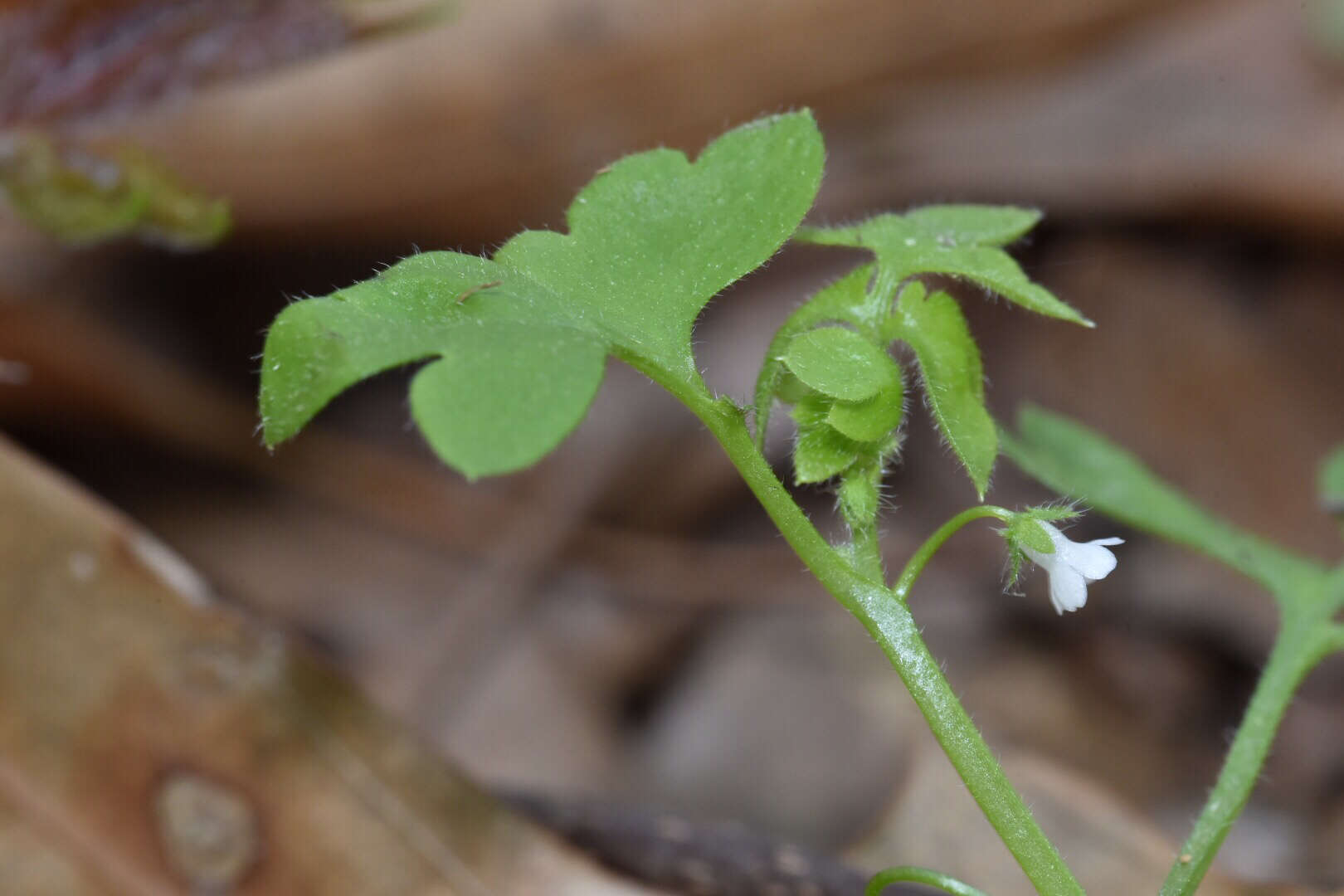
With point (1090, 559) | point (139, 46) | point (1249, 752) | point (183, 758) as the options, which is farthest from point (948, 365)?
point (139, 46)

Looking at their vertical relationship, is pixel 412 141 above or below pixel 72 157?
above

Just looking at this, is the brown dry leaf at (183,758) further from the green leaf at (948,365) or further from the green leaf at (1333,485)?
the green leaf at (1333,485)

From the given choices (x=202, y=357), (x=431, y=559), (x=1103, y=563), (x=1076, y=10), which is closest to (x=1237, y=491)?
(x=1076, y=10)

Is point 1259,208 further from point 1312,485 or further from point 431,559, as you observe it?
point 431,559

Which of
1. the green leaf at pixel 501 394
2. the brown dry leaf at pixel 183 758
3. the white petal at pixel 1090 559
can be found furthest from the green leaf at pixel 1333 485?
the green leaf at pixel 501 394

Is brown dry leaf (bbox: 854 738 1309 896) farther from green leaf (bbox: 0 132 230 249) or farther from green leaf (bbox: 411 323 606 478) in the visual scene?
green leaf (bbox: 0 132 230 249)

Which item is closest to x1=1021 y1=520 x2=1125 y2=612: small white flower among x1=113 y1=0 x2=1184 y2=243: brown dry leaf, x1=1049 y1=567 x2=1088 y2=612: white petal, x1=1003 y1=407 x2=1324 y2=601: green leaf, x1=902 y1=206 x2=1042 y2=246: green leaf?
x1=1049 y1=567 x2=1088 y2=612: white petal
